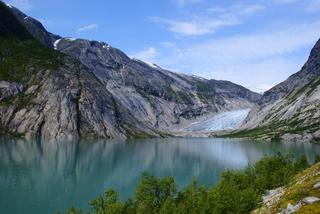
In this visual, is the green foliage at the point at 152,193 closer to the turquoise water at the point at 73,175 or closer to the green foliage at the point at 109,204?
the green foliage at the point at 109,204

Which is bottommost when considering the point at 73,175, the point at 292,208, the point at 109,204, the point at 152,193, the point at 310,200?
the point at 73,175

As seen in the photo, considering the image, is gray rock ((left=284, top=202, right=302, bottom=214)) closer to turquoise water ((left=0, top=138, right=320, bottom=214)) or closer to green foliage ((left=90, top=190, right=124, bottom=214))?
green foliage ((left=90, top=190, right=124, bottom=214))

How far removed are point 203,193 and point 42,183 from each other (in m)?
52.9

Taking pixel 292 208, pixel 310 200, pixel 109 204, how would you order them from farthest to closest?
pixel 109 204 → pixel 292 208 → pixel 310 200

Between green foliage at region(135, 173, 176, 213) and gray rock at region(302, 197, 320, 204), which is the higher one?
gray rock at region(302, 197, 320, 204)

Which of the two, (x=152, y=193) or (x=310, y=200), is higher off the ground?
(x=310, y=200)

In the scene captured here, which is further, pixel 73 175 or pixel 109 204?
pixel 73 175

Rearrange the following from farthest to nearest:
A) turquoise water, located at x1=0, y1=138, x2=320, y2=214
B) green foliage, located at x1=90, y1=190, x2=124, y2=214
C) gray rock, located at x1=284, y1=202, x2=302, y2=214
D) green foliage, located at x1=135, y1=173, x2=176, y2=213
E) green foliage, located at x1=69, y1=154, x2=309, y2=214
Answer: turquoise water, located at x1=0, y1=138, x2=320, y2=214
green foliage, located at x1=135, y1=173, x2=176, y2=213
green foliage, located at x1=90, y1=190, x2=124, y2=214
green foliage, located at x1=69, y1=154, x2=309, y2=214
gray rock, located at x1=284, y1=202, x2=302, y2=214

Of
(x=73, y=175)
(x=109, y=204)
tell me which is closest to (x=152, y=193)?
(x=109, y=204)

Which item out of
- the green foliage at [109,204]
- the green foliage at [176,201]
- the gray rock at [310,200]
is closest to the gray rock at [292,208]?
the gray rock at [310,200]

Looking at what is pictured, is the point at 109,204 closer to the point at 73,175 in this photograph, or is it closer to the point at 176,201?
the point at 176,201

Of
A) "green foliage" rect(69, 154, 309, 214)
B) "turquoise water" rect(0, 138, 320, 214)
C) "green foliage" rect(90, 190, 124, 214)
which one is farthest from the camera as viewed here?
"turquoise water" rect(0, 138, 320, 214)

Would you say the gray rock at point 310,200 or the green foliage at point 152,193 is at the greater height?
the gray rock at point 310,200

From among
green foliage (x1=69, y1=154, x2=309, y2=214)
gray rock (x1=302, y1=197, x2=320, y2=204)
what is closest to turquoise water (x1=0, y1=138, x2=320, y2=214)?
green foliage (x1=69, y1=154, x2=309, y2=214)
